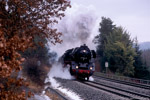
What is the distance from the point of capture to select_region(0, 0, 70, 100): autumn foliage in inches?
166

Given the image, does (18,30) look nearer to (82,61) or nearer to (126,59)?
(82,61)

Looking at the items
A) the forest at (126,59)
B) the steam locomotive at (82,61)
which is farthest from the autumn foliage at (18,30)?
the forest at (126,59)

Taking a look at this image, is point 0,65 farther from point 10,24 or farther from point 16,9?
point 16,9

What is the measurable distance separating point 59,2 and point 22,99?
5.47 meters

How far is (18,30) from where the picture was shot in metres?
7.22

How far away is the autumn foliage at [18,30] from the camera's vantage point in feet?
13.9

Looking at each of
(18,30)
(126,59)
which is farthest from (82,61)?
(126,59)

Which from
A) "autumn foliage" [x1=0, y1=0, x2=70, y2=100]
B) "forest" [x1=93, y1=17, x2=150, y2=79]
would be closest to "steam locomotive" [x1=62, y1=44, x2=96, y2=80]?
"autumn foliage" [x1=0, y1=0, x2=70, y2=100]

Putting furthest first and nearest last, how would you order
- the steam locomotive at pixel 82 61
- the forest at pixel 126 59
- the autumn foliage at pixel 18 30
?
the forest at pixel 126 59 → the steam locomotive at pixel 82 61 → the autumn foliage at pixel 18 30

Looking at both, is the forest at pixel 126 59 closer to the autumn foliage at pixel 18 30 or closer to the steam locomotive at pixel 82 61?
the steam locomotive at pixel 82 61

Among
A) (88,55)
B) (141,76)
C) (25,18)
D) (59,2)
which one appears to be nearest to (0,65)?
(25,18)

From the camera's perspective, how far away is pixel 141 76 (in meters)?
38.1

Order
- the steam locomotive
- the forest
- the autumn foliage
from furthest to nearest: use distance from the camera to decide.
Result: the forest < the steam locomotive < the autumn foliage

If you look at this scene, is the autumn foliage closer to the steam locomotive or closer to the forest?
the steam locomotive
